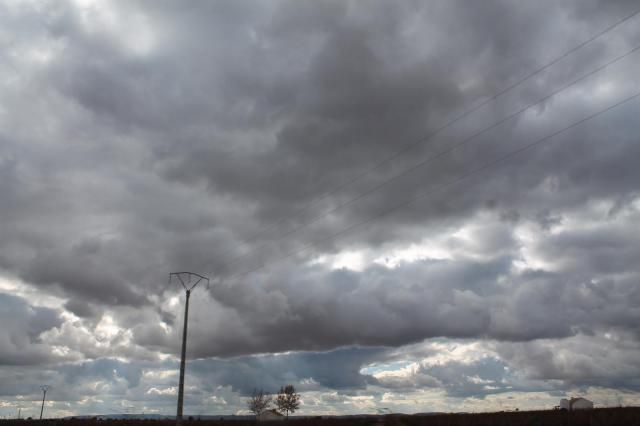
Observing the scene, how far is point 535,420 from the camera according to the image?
50156mm

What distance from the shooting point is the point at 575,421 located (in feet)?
160

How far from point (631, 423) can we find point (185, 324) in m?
46.8

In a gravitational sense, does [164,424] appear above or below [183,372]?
below

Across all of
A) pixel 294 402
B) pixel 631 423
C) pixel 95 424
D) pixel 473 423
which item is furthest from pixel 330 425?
pixel 294 402

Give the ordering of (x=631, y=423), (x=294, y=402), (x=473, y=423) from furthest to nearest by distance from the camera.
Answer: (x=294, y=402) → (x=473, y=423) → (x=631, y=423)

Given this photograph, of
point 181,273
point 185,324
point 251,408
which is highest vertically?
point 181,273

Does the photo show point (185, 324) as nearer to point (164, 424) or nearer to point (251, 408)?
point (164, 424)

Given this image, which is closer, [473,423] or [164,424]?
[473,423]

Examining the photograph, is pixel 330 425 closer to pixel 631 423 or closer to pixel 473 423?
pixel 473 423

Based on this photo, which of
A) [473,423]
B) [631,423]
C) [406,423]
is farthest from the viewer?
[406,423]

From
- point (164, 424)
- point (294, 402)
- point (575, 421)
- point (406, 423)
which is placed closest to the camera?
point (575, 421)

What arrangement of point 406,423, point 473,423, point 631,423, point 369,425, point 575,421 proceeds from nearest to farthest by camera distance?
1. point 631,423
2. point 575,421
3. point 473,423
4. point 406,423
5. point 369,425

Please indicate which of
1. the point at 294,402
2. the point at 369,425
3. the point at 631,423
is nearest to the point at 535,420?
the point at 631,423

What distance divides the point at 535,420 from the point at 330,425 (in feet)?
75.8
